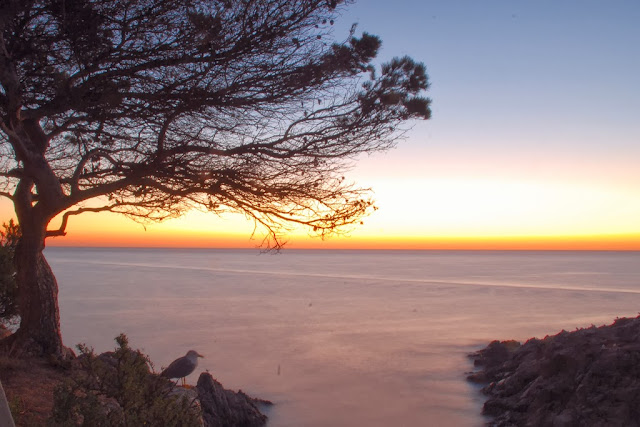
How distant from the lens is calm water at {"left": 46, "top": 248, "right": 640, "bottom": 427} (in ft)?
32.1

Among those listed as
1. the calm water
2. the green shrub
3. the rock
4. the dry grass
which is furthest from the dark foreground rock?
the dry grass

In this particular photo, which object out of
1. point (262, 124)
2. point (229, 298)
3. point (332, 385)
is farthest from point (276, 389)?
point (229, 298)

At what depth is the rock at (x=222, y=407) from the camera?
7289 mm

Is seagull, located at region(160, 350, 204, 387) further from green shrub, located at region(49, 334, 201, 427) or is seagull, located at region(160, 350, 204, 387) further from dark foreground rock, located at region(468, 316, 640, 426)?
dark foreground rock, located at region(468, 316, 640, 426)

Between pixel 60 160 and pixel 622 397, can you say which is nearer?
pixel 622 397

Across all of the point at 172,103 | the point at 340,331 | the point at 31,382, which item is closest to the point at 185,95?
the point at 172,103

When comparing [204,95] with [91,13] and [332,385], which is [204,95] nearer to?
[91,13]

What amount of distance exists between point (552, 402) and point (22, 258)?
Result: 23.8ft

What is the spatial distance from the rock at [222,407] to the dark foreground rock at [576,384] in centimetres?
366

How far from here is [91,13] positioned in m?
5.12

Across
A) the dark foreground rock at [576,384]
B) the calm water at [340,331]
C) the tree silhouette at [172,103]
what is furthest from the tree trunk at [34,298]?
the dark foreground rock at [576,384]

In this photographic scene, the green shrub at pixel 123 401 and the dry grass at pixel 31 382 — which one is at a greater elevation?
the green shrub at pixel 123 401

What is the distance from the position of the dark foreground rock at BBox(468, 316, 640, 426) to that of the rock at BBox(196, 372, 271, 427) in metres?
3.66

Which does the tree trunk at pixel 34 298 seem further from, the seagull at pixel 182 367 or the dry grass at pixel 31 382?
the seagull at pixel 182 367
